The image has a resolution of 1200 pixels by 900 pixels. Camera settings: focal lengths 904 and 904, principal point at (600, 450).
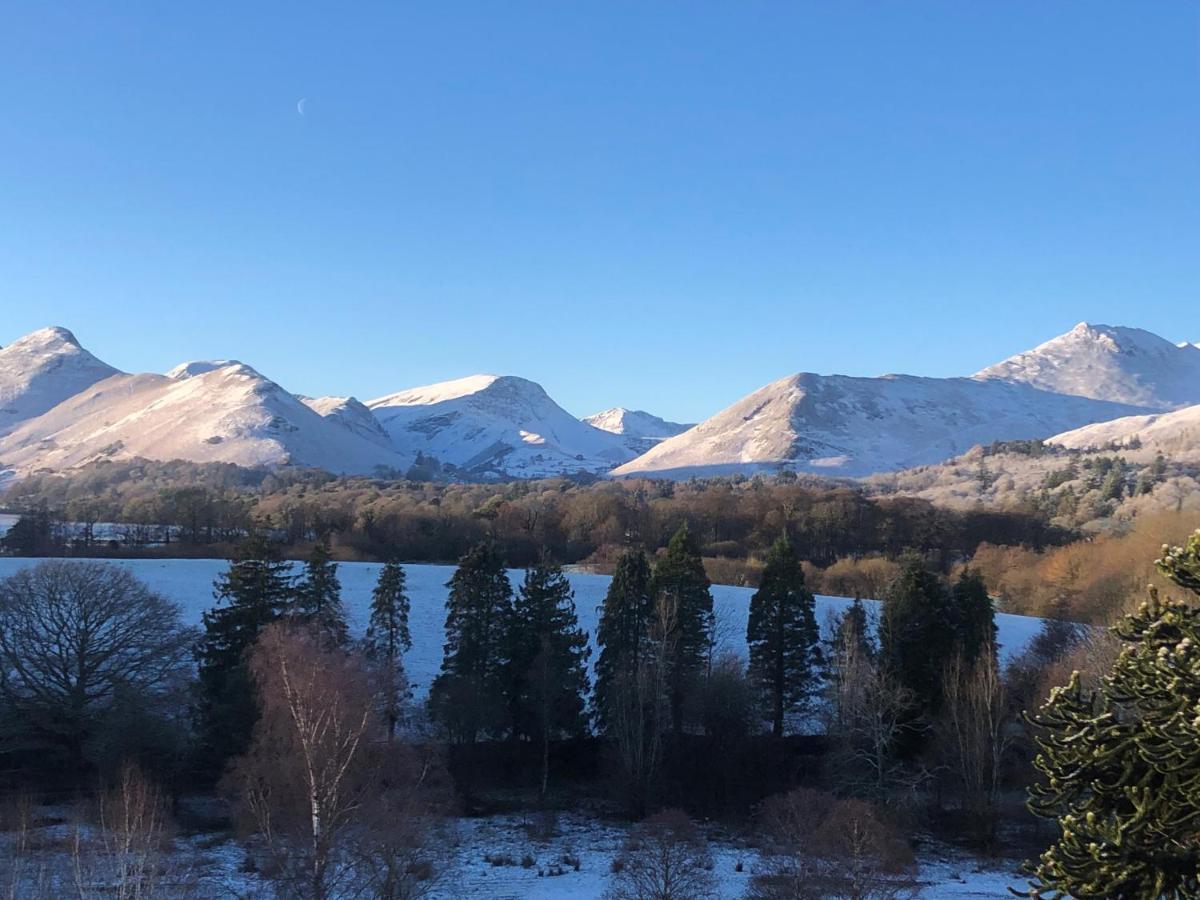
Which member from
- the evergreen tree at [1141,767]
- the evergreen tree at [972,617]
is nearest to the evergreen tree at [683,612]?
the evergreen tree at [972,617]

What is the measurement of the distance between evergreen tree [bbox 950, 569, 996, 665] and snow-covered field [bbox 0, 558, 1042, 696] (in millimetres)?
6572

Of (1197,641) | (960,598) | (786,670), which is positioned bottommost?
(786,670)

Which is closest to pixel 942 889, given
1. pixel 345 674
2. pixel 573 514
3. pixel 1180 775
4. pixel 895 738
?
pixel 895 738

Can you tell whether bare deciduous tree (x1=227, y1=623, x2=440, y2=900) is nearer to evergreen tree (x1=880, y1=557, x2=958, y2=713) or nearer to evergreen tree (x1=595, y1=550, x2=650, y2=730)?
evergreen tree (x1=595, y1=550, x2=650, y2=730)

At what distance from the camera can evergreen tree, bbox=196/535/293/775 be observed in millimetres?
29219

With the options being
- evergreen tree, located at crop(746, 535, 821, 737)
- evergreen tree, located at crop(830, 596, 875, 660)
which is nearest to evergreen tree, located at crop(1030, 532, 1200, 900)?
evergreen tree, located at crop(830, 596, 875, 660)

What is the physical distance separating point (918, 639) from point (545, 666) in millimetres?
14549

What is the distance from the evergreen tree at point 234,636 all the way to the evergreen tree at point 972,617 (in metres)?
26.0

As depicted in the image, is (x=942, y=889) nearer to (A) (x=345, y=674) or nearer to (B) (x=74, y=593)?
(A) (x=345, y=674)

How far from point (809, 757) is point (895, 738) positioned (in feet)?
11.1

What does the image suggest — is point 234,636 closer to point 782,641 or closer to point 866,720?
point 782,641

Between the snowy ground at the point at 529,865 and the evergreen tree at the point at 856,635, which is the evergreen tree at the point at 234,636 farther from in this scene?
the evergreen tree at the point at 856,635

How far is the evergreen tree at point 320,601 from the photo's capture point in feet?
101

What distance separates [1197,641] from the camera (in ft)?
22.1
